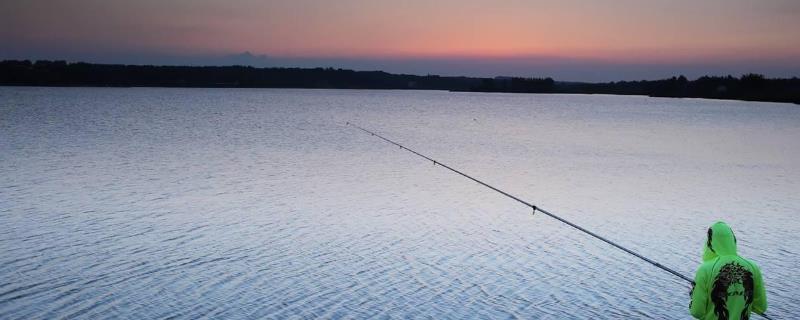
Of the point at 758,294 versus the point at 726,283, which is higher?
the point at 726,283

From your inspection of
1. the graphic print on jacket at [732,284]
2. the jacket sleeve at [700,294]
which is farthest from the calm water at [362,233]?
the graphic print on jacket at [732,284]

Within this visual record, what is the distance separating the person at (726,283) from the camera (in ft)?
13.5

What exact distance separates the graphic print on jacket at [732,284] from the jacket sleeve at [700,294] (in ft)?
0.20

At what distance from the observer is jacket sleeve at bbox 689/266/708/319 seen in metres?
4.25

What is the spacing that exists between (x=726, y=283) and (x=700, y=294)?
22 centimetres

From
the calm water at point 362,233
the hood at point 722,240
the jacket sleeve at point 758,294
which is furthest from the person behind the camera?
the calm water at point 362,233

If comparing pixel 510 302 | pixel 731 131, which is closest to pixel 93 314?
pixel 510 302

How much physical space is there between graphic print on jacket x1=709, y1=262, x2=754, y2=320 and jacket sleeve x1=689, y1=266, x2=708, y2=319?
0.06 metres

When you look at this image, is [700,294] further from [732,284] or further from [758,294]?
[758,294]

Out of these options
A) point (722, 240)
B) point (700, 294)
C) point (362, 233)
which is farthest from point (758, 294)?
point (362, 233)

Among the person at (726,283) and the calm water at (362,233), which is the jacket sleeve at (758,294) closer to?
the person at (726,283)

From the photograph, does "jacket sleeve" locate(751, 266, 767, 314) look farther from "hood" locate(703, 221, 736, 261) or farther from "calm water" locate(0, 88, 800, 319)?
"calm water" locate(0, 88, 800, 319)

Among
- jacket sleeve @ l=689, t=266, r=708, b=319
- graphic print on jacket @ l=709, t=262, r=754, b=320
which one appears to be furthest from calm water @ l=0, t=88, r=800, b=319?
graphic print on jacket @ l=709, t=262, r=754, b=320

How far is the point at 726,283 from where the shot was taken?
4.14 meters
